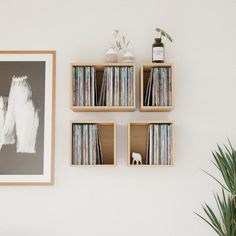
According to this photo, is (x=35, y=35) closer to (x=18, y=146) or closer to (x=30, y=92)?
(x=30, y=92)

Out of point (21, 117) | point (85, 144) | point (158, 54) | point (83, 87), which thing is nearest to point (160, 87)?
point (158, 54)

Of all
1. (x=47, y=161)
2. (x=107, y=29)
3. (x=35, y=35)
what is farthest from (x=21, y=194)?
(x=107, y=29)

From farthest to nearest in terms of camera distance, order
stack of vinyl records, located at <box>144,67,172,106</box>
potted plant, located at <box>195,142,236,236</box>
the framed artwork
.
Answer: the framed artwork < stack of vinyl records, located at <box>144,67,172,106</box> < potted plant, located at <box>195,142,236,236</box>

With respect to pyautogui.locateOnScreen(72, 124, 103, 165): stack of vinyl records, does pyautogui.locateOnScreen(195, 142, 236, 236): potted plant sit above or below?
below

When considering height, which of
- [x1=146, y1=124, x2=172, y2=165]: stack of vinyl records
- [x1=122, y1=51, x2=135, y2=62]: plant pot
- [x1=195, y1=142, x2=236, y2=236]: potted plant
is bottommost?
[x1=195, y1=142, x2=236, y2=236]: potted plant

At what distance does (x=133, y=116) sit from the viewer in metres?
2.81

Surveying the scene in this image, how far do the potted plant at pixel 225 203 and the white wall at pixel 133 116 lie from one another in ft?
0.25

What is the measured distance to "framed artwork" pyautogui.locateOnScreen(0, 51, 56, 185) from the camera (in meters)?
2.77

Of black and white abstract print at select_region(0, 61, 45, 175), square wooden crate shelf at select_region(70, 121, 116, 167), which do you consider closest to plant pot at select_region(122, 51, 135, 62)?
square wooden crate shelf at select_region(70, 121, 116, 167)

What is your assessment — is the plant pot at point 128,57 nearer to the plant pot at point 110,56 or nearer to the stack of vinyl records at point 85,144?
the plant pot at point 110,56

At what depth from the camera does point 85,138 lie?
8.65ft

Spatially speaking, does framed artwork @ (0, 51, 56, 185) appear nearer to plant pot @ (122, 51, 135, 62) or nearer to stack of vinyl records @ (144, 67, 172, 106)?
plant pot @ (122, 51, 135, 62)

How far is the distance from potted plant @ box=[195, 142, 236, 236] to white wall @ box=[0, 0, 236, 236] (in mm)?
77

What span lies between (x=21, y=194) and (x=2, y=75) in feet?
2.67
